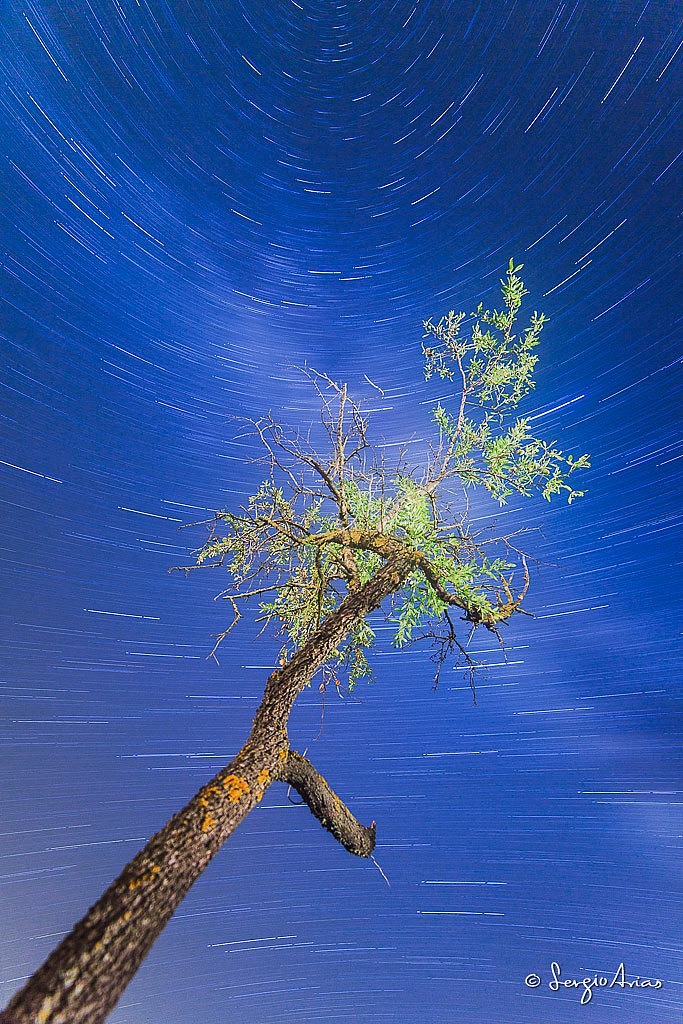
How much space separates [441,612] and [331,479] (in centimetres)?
141

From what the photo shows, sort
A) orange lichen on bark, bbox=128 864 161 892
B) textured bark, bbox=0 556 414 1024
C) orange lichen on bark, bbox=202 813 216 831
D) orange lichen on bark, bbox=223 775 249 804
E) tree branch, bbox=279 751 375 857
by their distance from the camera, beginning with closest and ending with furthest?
textured bark, bbox=0 556 414 1024 < orange lichen on bark, bbox=128 864 161 892 < orange lichen on bark, bbox=202 813 216 831 < orange lichen on bark, bbox=223 775 249 804 < tree branch, bbox=279 751 375 857

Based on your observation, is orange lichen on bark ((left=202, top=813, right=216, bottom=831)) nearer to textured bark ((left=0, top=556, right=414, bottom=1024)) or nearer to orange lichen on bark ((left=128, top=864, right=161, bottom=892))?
textured bark ((left=0, top=556, right=414, bottom=1024))

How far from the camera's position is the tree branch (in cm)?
324

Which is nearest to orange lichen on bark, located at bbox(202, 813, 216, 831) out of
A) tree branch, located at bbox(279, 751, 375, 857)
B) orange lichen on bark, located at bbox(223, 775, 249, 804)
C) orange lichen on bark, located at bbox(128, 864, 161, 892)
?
orange lichen on bark, located at bbox(223, 775, 249, 804)

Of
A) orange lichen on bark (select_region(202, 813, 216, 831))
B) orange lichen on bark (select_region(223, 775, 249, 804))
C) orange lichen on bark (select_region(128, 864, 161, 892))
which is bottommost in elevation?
orange lichen on bark (select_region(128, 864, 161, 892))

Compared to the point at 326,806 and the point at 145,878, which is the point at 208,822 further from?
the point at 326,806

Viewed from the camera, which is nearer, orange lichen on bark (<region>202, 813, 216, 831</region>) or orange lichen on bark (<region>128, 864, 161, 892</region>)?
Result: orange lichen on bark (<region>128, 864, 161, 892</region>)

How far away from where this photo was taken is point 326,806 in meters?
3.43

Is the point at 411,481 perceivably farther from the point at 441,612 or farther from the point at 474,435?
the point at 441,612

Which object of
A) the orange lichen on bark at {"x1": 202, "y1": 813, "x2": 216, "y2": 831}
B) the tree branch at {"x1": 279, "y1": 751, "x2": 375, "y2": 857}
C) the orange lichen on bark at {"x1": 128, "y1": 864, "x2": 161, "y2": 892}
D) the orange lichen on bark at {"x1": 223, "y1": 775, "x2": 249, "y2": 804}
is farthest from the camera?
the tree branch at {"x1": 279, "y1": 751, "x2": 375, "y2": 857}

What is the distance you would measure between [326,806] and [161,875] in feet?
4.51

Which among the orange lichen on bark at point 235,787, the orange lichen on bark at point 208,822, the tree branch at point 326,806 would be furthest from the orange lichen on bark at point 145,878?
the tree branch at point 326,806

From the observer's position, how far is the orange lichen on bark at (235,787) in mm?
2710

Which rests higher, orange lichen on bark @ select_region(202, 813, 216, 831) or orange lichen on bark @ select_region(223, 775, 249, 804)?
orange lichen on bark @ select_region(223, 775, 249, 804)
